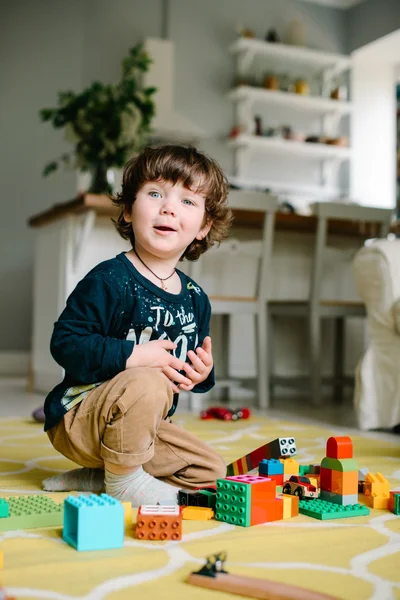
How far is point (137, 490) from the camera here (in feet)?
3.93

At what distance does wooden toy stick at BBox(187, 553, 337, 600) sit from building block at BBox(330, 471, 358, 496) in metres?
0.39

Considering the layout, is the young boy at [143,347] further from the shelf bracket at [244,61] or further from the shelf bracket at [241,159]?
the shelf bracket at [244,61]

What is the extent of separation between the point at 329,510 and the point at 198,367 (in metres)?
0.33

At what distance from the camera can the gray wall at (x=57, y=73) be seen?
4816 mm

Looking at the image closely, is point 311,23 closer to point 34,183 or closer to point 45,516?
point 34,183

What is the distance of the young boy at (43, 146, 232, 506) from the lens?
3.85 feet

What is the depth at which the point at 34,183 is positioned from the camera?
4871mm

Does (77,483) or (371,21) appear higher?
(371,21)

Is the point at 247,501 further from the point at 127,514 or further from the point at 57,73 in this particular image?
the point at 57,73

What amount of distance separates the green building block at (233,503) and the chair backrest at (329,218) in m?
1.99

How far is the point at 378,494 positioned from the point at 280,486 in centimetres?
21

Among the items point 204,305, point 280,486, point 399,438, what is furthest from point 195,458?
point 399,438

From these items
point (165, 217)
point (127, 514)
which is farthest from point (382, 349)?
point (127, 514)

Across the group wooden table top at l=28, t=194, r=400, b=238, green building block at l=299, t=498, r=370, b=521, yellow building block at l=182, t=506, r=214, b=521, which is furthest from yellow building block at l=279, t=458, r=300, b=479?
wooden table top at l=28, t=194, r=400, b=238
